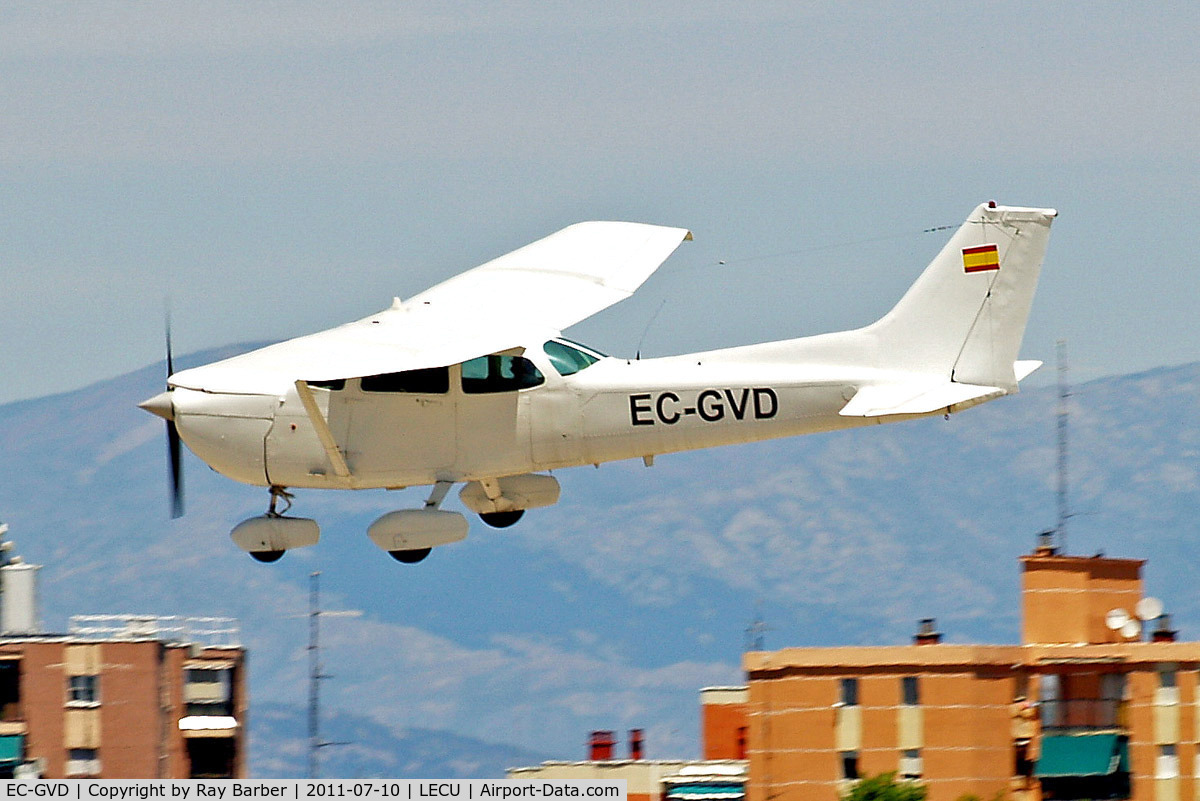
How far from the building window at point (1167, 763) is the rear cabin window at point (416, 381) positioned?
18.8 meters

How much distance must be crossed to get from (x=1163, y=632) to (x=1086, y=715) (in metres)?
2.79

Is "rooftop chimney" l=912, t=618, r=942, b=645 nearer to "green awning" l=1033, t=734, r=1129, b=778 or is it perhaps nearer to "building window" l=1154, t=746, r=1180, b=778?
"green awning" l=1033, t=734, r=1129, b=778

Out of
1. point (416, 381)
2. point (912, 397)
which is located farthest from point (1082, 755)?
point (416, 381)

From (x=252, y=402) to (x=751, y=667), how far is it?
17668 millimetres

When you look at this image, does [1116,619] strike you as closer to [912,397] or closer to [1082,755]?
[1082,755]

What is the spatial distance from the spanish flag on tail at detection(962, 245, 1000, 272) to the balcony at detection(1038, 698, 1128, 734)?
1677cm

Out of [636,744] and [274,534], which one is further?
[636,744]

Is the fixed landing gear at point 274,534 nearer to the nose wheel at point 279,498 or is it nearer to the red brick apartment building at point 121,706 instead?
the nose wheel at point 279,498

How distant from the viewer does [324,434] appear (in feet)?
96.2

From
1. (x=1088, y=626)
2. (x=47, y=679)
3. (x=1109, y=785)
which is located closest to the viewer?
(x=1109, y=785)

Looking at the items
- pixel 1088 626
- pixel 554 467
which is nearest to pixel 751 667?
pixel 1088 626

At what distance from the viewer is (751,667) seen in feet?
148

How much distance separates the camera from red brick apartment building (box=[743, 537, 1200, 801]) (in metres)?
42.8

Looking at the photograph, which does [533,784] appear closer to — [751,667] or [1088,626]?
[751,667]
